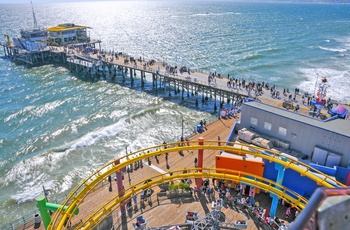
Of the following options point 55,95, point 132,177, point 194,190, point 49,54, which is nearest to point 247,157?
point 194,190

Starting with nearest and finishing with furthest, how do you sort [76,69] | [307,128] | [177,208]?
[177,208]
[307,128]
[76,69]

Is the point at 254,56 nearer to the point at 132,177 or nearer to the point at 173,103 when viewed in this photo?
the point at 173,103

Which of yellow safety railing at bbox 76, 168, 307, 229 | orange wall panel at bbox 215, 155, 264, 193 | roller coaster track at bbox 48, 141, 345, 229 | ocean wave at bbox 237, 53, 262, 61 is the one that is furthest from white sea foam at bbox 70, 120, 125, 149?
ocean wave at bbox 237, 53, 262, 61

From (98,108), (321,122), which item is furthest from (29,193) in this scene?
(321,122)

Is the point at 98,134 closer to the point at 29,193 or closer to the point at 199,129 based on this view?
the point at 29,193

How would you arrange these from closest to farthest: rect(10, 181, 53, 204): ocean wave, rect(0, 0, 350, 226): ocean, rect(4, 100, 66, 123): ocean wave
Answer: rect(10, 181, 53, 204): ocean wave
rect(0, 0, 350, 226): ocean
rect(4, 100, 66, 123): ocean wave

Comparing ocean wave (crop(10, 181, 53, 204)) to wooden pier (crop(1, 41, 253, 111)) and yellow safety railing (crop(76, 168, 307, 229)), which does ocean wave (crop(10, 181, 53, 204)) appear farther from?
wooden pier (crop(1, 41, 253, 111))

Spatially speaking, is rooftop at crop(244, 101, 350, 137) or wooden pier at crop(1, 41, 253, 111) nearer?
rooftop at crop(244, 101, 350, 137)

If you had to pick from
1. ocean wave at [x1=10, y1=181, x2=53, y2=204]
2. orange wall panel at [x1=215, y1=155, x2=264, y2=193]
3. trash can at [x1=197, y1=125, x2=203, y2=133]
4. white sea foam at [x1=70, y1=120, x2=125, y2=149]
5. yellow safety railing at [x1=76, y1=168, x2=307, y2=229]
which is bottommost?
ocean wave at [x1=10, y1=181, x2=53, y2=204]

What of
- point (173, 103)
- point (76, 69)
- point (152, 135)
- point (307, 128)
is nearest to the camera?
point (307, 128)
